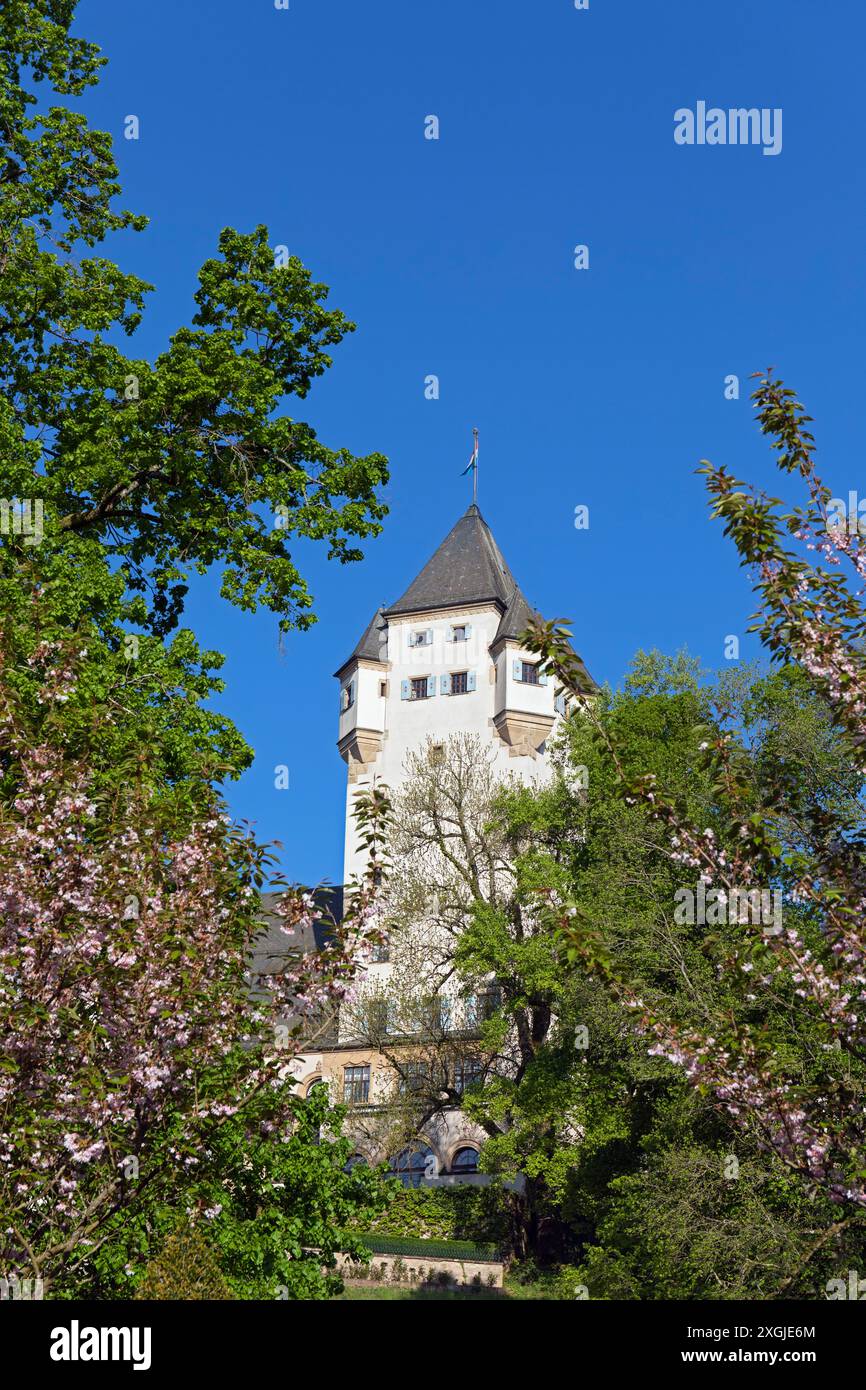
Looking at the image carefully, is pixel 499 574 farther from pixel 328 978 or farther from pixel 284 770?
pixel 328 978

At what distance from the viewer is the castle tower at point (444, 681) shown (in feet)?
180

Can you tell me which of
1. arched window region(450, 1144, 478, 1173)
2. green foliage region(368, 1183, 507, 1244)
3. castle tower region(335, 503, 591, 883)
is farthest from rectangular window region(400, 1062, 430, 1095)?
castle tower region(335, 503, 591, 883)

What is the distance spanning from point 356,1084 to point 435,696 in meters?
15.6

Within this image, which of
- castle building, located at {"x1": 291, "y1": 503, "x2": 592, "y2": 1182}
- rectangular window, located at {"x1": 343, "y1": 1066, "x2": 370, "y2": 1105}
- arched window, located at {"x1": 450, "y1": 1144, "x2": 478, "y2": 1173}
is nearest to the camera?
arched window, located at {"x1": 450, "y1": 1144, "x2": 478, "y2": 1173}

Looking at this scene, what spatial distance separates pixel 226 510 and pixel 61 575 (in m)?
3.38

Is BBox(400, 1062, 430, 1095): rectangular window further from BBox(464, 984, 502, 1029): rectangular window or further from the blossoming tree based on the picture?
the blossoming tree

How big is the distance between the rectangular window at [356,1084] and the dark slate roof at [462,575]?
60.8 feet

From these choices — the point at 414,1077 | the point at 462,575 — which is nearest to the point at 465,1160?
the point at 414,1077

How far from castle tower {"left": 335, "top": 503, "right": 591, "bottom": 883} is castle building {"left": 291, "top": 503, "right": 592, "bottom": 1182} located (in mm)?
48

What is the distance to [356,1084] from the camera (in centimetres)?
5634

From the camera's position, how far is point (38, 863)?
10.7 metres

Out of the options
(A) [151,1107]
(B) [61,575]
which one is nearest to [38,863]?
(A) [151,1107]

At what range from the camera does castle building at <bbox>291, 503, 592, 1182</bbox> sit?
179 feet

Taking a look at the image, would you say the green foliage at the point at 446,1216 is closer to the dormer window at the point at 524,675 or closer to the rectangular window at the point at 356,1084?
the rectangular window at the point at 356,1084
